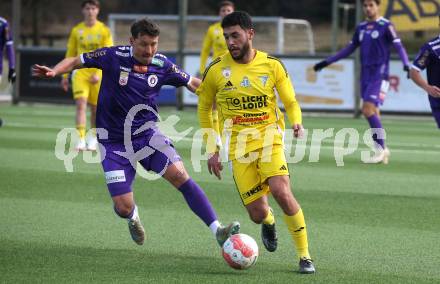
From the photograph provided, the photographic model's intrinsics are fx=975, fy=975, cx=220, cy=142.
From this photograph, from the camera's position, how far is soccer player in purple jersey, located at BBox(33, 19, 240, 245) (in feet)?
26.3

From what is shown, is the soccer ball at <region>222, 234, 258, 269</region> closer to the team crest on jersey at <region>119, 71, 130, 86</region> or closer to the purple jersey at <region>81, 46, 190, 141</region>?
the purple jersey at <region>81, 46, 190, 141</region>

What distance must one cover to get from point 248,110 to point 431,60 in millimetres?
4542

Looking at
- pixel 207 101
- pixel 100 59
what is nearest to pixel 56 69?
pixel 100 59

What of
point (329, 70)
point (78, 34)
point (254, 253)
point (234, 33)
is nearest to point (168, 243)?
point (254, 253)

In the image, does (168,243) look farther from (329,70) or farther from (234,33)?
(329,70)

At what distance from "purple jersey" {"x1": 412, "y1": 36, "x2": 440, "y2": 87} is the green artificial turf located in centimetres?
142

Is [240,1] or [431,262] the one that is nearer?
[431,262]

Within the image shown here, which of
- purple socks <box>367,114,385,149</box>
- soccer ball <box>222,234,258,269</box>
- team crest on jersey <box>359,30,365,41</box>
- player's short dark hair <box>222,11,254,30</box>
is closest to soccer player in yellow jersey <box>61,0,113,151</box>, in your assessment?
team crest on jersey <box>359,30,365,41</box>

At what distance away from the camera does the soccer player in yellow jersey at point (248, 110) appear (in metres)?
7.54

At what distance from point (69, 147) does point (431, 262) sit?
378 inches

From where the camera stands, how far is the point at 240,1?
138ft

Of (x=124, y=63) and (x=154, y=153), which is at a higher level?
(x=124, y=63)

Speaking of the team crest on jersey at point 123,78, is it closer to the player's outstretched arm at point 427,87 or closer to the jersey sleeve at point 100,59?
the jersey sleeve at point 100,59

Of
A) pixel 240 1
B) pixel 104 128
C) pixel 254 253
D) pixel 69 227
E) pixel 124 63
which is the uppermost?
pixel 124 63
